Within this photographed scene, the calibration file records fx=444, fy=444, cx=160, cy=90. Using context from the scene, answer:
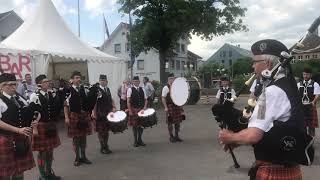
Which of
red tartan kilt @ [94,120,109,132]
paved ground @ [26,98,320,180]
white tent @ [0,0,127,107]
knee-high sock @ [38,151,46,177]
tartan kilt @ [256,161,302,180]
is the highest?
white tent @ [0,0,127,107]

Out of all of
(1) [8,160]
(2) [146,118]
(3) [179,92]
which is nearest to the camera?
(1) [8,160]

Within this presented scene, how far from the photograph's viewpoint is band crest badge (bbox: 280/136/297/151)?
2463mm

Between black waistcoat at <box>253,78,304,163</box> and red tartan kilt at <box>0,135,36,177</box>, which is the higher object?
black waistcoat at <box>253,78,304,163</box>

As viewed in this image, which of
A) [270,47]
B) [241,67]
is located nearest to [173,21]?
[270,47]

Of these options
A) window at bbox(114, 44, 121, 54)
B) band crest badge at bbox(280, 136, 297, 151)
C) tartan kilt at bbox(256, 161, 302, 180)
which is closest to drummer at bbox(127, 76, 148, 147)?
tartan kilt at bbox(256, 161, 302, 180)

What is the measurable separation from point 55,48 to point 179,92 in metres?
4.13

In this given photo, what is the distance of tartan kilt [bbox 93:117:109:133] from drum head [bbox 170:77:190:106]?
71.5 inches

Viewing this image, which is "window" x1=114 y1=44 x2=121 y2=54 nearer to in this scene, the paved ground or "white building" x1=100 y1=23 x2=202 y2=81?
"white building" x1=100 y1=23 x2=202 y2=81

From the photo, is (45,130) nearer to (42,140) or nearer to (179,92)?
(42,140)

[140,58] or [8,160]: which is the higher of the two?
[140,58]

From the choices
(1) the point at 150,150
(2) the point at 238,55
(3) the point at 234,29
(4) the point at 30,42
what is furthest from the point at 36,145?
(2) the point at 238,55

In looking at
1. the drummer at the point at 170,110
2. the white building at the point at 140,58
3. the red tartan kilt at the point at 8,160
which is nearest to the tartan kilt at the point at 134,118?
the drummer at the point at 170,110

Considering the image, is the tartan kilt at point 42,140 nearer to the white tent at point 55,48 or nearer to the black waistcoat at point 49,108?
the black waistcoat at point 49,108

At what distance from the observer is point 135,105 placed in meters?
9.34
